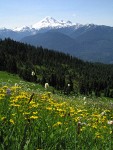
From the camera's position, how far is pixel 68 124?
23.5ft

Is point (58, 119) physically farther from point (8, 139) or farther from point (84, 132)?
point (8, 139)

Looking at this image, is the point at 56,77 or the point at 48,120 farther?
the point at 56,77

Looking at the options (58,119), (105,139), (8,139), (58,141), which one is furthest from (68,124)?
(8,139)

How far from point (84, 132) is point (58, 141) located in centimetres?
124

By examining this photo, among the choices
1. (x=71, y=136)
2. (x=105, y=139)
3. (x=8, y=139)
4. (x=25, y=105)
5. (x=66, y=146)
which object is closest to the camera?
(x=8, y=139)

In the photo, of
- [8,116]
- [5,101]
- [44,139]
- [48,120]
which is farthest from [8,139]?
[5,101]

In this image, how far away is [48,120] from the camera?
6992 mm

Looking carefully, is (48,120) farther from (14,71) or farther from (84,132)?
(14,71)

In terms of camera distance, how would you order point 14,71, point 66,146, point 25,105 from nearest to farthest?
1. point 66,146
2. point 25,105
3. point 14,71

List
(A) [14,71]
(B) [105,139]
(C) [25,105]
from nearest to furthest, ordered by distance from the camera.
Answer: (B) [105,139] → (C) [25,105] → (A) [14,71]

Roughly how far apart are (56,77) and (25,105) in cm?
16595

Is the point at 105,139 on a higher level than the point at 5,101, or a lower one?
lower

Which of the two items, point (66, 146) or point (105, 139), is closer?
point (66, 146)

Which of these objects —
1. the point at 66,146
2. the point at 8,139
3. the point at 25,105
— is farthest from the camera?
the point at 25,105
